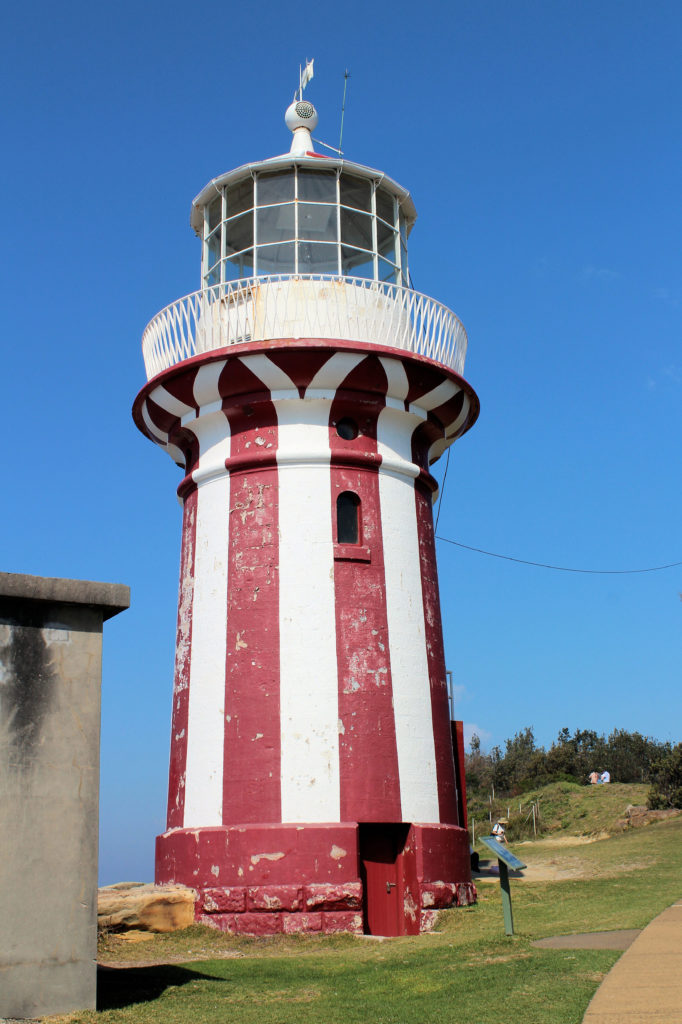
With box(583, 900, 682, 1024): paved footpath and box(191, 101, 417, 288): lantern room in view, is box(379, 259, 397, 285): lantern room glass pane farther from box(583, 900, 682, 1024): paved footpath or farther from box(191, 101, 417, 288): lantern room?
box(583, 900, 682, 1024): paved footpath

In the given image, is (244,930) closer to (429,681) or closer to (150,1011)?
(429,681)

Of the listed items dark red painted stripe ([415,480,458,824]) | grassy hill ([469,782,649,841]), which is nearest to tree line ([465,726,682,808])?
grassy hill ([469,782,649,841])

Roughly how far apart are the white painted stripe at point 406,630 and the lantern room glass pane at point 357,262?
2851 millimetres

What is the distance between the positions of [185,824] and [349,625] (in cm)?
348

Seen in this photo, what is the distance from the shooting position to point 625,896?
13289mm

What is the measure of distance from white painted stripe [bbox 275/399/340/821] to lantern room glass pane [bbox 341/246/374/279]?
304 centimetres

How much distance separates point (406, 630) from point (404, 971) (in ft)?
19.1

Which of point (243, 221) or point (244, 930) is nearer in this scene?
point (244, 930)

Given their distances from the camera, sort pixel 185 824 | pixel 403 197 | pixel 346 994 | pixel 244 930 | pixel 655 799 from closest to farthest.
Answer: pixel 346 994 < pixel 244 930 < pixel 185 824 < pixel 403 197 < pixel 655 799

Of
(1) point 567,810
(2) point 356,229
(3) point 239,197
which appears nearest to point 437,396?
(2) point 356,229

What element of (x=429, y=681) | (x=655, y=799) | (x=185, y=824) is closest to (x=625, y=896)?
(x=429, y=681)

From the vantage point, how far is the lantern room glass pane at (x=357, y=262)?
17.0m

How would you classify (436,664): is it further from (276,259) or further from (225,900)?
(276,259)

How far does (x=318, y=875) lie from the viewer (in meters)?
13.0
